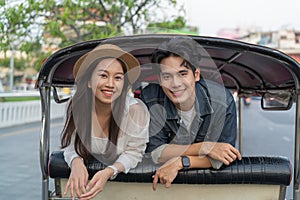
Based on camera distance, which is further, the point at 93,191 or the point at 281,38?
the point at 281,38

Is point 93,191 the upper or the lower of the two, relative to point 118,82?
lower

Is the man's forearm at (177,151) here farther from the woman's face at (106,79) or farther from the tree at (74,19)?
the tree at (74,19)

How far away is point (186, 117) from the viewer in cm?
261

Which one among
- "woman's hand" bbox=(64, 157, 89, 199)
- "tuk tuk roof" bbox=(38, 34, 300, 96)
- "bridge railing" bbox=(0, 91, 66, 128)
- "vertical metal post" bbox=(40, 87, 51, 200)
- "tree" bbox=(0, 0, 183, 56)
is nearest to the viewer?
"tuk tuk roof" bbox=(38, 34, 300, 96)

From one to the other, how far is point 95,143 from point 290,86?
1.50 m

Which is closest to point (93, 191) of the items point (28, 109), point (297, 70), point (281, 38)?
point (297, 70)

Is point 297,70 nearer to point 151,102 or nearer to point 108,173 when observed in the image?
point 151,102

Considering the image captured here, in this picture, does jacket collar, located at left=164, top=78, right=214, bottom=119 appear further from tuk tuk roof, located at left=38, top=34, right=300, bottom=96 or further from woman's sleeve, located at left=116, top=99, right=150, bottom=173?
tuk tuk roof, located at left=38, top=34, right=300, bottom=96

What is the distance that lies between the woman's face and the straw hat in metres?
0.04

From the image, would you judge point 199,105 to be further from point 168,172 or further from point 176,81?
point 168,172

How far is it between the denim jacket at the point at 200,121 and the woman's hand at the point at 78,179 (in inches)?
18.0

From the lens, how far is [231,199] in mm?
2479

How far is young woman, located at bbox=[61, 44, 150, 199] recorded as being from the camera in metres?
2.38

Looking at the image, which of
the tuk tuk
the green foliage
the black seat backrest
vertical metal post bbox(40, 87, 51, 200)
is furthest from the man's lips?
the green foliage
